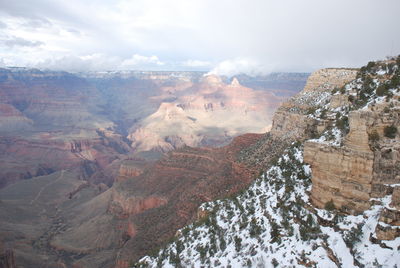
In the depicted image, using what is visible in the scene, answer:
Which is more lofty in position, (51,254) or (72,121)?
(51,254)

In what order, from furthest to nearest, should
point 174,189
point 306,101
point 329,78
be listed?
point 174,189
point 329,78
point 306,101

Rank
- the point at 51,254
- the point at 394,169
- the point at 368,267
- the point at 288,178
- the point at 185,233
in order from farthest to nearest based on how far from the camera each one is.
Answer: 1. the point at 51,254
2. the point at 185,233
3. the point at 288,178
4. the point at 394,169
5. the point at 368,267

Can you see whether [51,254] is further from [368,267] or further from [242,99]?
[242,99]

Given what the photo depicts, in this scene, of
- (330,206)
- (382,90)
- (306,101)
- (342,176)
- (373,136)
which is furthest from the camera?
(306,101)

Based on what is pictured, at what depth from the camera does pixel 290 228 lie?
1466 cm

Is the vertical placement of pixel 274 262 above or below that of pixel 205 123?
above

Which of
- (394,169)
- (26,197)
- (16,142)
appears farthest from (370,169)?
(16,142)

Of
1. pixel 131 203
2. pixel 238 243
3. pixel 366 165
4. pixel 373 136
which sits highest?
pixel 373 136

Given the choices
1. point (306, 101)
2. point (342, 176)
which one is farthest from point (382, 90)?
point (306, 101)

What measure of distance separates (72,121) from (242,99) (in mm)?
95298

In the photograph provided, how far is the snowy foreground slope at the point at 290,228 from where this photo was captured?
39.6 feet

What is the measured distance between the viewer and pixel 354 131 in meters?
12.9

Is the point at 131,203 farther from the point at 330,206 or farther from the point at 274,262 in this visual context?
the point at 330,206

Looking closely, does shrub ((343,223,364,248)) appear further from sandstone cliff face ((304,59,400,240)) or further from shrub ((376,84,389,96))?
shrub ((376,84,389,96))
